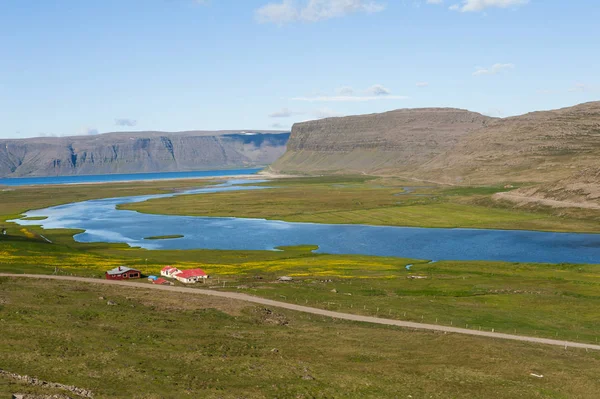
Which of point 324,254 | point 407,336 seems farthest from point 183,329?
point 324,254

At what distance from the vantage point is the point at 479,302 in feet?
247

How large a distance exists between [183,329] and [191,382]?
15.2 m

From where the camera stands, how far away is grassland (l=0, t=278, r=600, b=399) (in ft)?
129

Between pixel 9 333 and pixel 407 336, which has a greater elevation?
pixel 9 333

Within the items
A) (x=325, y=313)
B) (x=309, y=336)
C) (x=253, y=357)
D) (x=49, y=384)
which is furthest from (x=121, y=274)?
(x=49, y=384)

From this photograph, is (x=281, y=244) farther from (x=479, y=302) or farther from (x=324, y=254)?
A: (x=479, y=302)

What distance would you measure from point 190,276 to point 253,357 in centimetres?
3951

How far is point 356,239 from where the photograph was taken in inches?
5714

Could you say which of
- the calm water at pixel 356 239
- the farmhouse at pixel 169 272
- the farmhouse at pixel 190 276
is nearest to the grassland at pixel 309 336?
the farmhouse at pixel 190 276

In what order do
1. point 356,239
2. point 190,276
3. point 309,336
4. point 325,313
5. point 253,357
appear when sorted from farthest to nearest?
point 356,239, point 190,276, point 325,313, point 309,336, point 253,357

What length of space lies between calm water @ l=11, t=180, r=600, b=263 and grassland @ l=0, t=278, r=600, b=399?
216 ft

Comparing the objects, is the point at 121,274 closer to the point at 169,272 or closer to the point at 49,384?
the point at 169,272

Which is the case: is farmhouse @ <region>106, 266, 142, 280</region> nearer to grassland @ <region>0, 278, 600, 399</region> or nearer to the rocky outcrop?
grassland @ <region>0, 278, 600, 399</region>

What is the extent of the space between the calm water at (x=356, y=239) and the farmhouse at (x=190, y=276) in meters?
45.7
